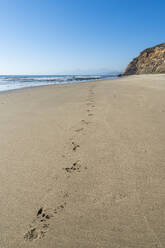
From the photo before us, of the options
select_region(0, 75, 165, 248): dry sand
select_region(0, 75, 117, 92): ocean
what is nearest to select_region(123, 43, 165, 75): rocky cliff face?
select_region(0, 75, 117, 92): ocean

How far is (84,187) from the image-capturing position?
1.49 m

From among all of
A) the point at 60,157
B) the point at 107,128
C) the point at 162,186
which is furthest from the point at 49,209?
the point at 107,128

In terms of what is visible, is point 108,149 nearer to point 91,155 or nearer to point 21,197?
point 91,155

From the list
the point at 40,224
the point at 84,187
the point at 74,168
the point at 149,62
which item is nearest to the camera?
the point at 40,224

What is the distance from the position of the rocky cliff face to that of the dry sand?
2507 centimetres

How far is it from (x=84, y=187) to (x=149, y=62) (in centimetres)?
3179

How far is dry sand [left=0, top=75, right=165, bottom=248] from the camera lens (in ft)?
3.54

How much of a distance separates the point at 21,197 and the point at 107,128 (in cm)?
187

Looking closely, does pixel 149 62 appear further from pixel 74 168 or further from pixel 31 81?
pixel 74 168

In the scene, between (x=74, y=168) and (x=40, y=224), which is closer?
(x=40, y=224)

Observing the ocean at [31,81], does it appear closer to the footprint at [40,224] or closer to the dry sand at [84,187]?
the dry sand at [84,187]

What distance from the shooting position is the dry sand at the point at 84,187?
1.08 m

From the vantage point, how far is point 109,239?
1.04 meters

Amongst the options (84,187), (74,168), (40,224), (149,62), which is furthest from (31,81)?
(40,224)
